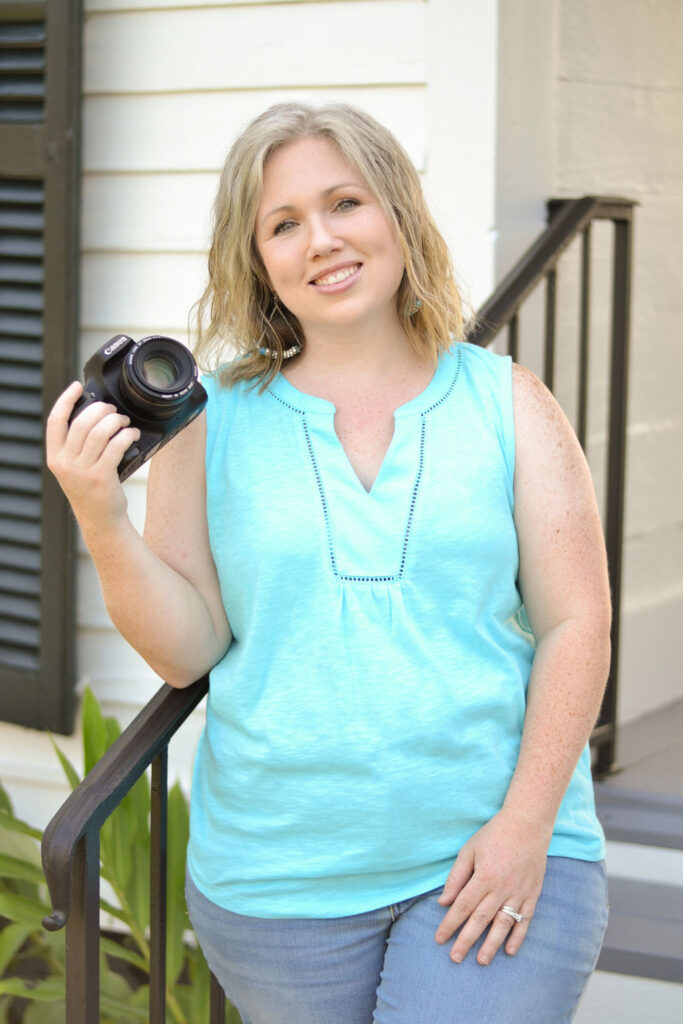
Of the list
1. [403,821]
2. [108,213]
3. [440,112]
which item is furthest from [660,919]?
[108,213]

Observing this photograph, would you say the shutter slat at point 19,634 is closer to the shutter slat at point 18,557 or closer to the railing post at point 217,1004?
the shutter slat at point 18,557

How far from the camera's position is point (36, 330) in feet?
8.95

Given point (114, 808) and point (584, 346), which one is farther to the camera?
point (584, 346)

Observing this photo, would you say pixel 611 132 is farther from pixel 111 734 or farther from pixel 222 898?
pixel 222 898

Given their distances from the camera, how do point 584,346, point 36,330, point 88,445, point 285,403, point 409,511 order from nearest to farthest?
point 88,445
point 409,511
point 285,403
point 584,346
point 36,330

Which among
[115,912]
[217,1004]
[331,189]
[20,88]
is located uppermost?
[20,88]

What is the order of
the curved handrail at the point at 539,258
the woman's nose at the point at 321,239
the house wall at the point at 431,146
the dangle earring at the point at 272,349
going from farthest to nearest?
the house wall at the point at 431,146 < the curved handrail at the point at 539,258 < the dangle earring at the point at 272,349 < the woman's nose at the point at 321,239

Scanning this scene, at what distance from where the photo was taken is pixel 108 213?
2777 mm

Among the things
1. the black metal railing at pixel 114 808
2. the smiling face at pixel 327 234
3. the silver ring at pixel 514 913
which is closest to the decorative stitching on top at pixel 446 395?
A: the smiling face at pixel 327 234

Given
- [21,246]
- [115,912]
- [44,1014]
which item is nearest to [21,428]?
[21,246]

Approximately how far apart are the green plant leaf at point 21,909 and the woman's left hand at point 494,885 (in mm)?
1368

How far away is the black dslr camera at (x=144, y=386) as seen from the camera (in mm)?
1296

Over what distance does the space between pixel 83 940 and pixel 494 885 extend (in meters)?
0.50

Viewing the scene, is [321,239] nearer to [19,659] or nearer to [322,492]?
[322,492]
